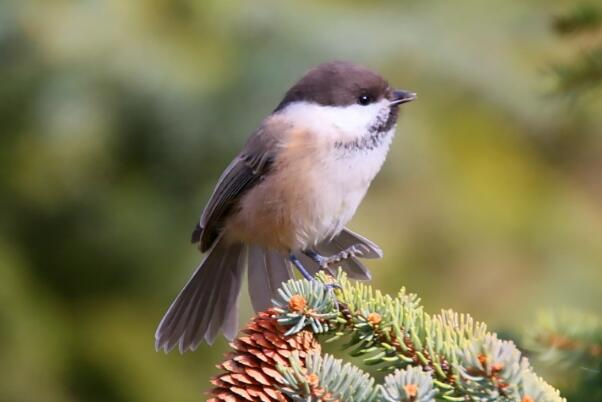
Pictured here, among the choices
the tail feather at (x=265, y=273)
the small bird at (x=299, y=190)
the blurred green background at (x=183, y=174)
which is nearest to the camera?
the small bird at (x=299, y=190)

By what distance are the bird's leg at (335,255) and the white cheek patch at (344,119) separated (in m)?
0.37

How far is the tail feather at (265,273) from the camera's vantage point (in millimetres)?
3482

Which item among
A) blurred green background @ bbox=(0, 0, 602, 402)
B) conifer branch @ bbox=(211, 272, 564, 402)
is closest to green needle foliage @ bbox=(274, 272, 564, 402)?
conifer branch @ bbox=(211, 272, 564, 402)

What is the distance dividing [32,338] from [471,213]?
2.13 m

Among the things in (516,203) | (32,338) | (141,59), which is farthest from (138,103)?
(516,203)

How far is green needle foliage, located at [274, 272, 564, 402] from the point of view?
1.67m

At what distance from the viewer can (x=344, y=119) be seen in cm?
313

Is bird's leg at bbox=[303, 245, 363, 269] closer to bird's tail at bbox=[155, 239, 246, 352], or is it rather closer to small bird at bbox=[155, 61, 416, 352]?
small bird at bbox=[155, 61, 416, 352]

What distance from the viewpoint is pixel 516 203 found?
185 inches

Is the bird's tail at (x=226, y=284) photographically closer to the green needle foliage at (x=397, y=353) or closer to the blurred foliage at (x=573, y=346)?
the blurred foliage at (x=573, y=346)

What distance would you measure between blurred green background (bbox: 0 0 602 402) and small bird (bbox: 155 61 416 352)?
0.91m

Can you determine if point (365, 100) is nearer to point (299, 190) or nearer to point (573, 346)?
point (299, 190)

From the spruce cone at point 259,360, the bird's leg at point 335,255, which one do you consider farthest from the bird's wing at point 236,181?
the spruce cone at point 259,360

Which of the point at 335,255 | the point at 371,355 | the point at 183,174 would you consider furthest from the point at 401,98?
the point at 183,174
